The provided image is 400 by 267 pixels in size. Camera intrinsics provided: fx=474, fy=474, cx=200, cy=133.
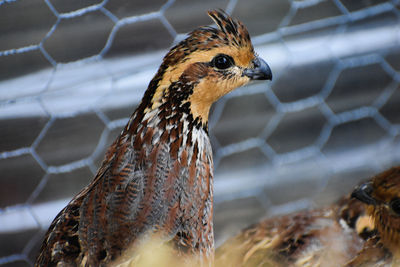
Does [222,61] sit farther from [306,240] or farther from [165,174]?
[306,240]

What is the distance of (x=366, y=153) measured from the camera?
221cm

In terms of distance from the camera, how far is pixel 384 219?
1.30 metres

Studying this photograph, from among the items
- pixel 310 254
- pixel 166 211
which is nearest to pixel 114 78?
pixel 166 211

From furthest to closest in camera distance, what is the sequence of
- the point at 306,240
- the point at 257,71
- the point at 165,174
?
the point at 306,240 → the point at 257,71 → the point at 165,174

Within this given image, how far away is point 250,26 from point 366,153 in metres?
0.84

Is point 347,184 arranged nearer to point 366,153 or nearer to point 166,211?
point 366,153

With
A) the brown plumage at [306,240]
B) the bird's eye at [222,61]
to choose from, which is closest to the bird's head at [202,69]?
the bird's eye at [222,61]

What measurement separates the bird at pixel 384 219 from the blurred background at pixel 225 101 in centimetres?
76

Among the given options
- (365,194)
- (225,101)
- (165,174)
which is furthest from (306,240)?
A: (225,101)

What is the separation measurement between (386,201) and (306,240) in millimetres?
254

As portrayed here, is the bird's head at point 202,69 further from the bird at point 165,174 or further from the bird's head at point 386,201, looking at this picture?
the bird's head at point 386,201

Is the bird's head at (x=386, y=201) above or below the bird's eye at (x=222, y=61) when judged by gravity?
below

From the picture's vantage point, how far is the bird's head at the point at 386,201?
127cm

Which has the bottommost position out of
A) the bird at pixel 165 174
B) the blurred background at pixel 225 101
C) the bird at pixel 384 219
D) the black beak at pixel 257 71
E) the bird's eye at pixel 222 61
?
the bird at pixel 384 219
